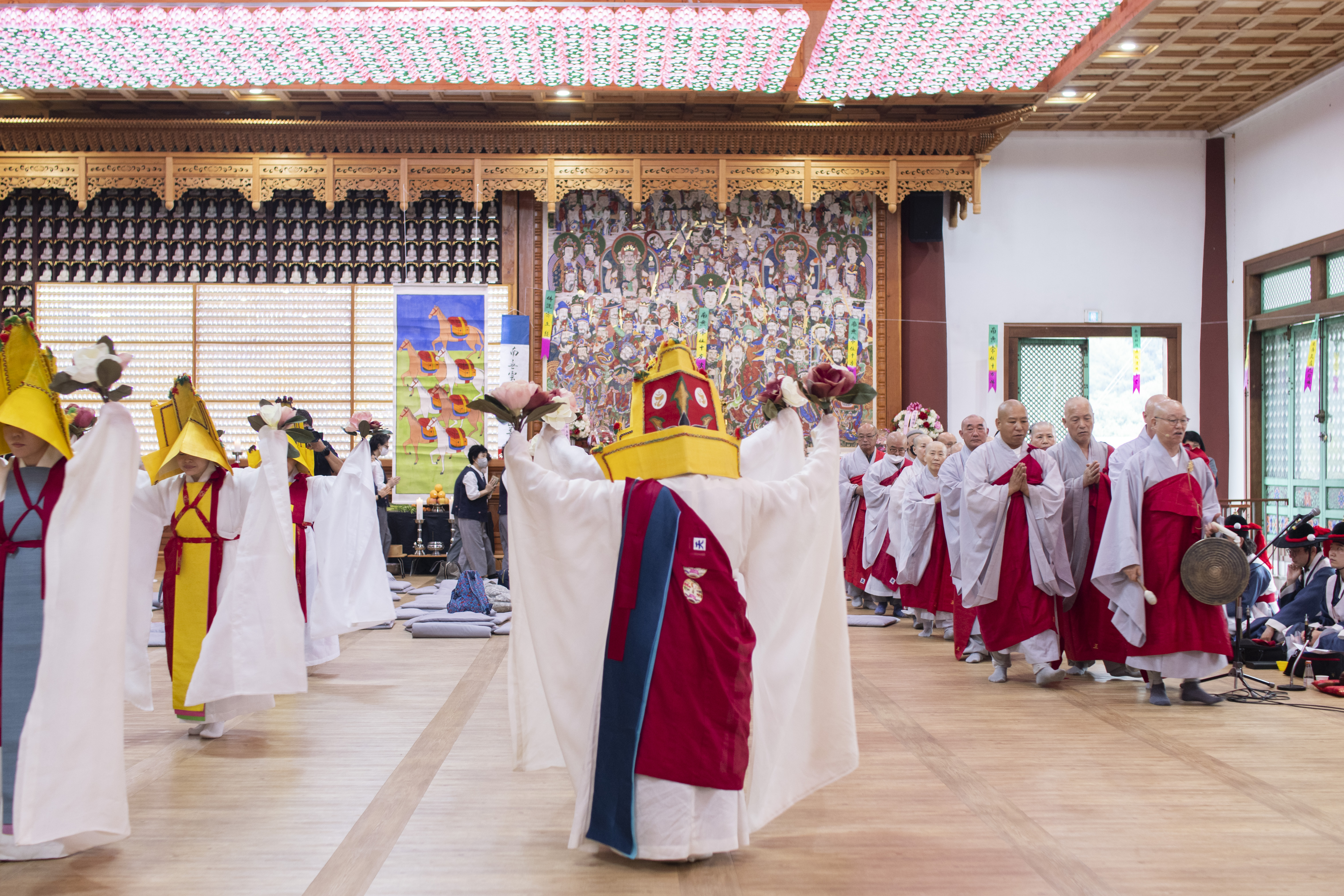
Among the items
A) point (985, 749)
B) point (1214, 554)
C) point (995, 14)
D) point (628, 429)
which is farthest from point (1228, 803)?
point (995, 14)

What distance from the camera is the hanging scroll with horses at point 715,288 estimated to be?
11414 mm

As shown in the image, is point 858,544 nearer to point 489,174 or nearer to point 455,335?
point 455,335

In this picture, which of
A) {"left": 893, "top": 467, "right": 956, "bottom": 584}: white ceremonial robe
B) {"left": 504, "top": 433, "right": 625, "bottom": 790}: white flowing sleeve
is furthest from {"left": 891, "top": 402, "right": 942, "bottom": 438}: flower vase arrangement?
{"left": 504, "top": 433, "right": 625, "bottom": 790}: white flowing sleeve

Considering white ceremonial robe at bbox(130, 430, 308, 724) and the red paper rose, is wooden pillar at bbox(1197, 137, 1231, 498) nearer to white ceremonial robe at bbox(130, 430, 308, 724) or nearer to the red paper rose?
the red paper rose

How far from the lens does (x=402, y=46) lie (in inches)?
356

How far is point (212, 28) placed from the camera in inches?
341

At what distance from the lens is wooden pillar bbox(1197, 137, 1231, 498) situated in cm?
1164

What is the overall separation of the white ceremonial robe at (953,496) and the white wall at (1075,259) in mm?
5284

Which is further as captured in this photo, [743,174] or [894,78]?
[743,174]

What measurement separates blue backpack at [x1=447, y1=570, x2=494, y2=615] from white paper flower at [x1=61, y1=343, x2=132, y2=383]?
5.21m

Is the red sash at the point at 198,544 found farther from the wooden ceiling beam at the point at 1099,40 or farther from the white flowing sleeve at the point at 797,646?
the wooden ceiling beam at the point at 1099,40

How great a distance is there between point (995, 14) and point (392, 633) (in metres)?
6.82

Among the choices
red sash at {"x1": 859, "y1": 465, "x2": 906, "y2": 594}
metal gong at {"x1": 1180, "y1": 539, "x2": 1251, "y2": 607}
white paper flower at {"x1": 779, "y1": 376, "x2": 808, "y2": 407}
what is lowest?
red sash at {"x1": 859, "y1": 465, "x2": 906, "y2": 594}

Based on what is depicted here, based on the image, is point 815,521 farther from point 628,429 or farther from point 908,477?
point 908,477
